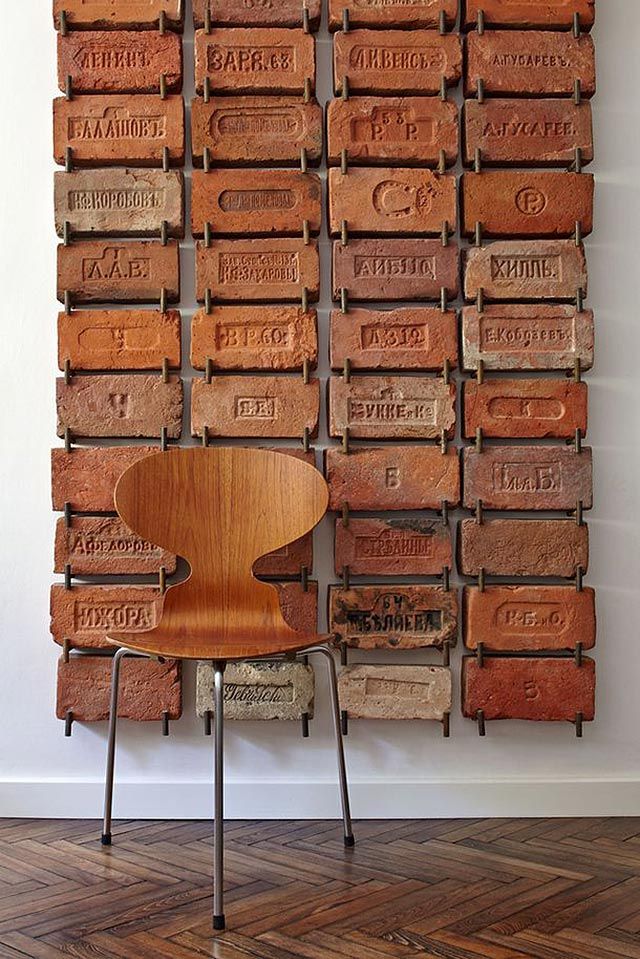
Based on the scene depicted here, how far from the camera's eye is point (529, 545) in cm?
276

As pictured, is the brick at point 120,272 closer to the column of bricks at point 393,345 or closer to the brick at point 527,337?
the column of bricks at point 393,345

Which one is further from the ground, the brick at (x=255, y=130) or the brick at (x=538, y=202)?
the brick at (x=255, y=130)

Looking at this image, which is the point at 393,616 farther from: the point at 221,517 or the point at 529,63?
the point at 529,63

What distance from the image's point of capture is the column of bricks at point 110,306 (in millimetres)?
2734

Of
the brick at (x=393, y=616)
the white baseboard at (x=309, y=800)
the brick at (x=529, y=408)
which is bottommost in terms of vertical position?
the white baseboard at (x=309, y=800)

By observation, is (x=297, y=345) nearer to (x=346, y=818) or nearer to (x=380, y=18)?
(x=380, y=18)

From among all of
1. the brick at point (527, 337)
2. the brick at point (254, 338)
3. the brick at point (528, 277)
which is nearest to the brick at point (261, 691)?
the brick at point (254, 338)

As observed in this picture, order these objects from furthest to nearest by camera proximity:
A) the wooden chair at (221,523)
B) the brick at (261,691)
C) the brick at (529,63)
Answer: the brick at (529,63) < the brick at (261,691) < the wooden chair at (221,523)

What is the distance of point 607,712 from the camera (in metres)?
2.79

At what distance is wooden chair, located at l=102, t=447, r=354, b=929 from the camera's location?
248cm

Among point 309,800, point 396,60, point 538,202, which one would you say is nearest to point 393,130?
point 396,60

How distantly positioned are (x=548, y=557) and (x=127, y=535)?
3.57 ft

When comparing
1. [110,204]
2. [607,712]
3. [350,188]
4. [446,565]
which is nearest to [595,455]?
[446,565]

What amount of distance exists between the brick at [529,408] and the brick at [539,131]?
594 millimetres
